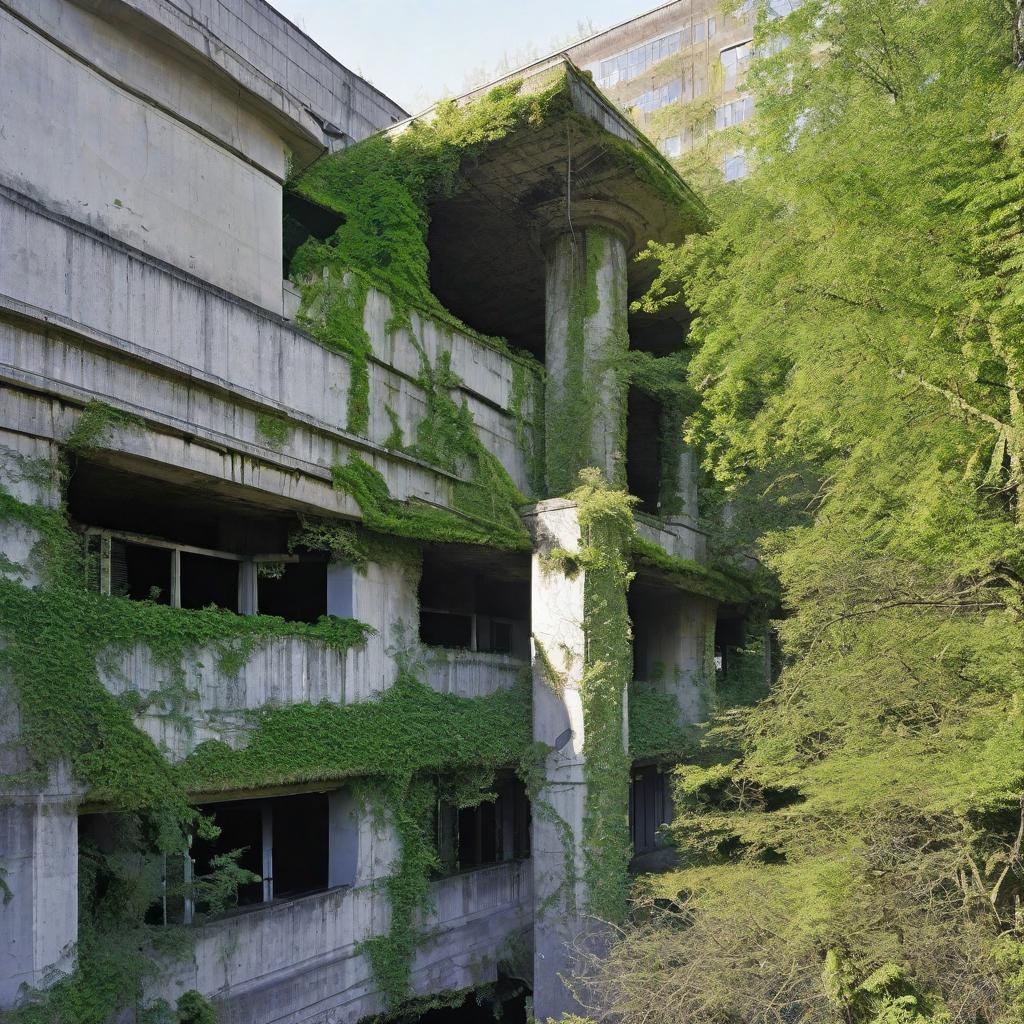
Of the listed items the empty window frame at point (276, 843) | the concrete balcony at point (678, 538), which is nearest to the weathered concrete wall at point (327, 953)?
the empty window frame at point (276, 843)

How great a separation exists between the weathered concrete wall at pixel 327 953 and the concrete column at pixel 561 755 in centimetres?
117

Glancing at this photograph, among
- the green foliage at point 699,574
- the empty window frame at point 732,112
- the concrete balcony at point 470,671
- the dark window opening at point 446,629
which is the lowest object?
the concrete balcony at point 470,671

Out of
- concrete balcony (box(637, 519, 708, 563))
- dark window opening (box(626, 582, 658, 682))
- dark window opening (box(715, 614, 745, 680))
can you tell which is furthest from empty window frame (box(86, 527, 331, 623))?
dark window opening (box(715, 614, 745, 680))

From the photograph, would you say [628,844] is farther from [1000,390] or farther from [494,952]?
[1000,390]

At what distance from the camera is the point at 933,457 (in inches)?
424

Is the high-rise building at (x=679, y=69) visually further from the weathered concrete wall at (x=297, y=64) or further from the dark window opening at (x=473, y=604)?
the dark window opening at (x=473, y=604)

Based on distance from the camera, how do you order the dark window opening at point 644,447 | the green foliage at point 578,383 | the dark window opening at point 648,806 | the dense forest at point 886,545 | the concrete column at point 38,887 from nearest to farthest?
the concrete column at point 38,887
the dense forest at point 886,545
the green foliage at point 578,383
the dark window opening at point 648,806
the dark window opening at point 644,447

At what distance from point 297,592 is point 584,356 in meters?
7.71

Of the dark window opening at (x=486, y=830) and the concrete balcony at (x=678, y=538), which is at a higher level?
the concrete balcony at (x=678, y=538)

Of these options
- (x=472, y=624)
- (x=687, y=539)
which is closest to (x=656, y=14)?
(x=687, y=539)

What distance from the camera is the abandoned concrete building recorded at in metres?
10.6

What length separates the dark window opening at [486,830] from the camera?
18016 millimetres

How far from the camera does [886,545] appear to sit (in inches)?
561

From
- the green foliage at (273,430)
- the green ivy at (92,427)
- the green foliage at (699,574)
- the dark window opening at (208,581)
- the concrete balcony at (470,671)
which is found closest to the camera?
the green ivy at (92,427)
